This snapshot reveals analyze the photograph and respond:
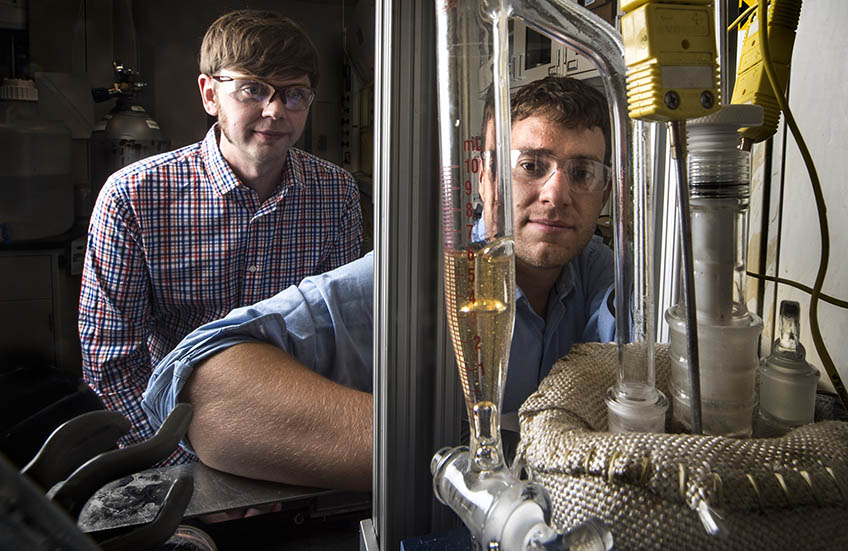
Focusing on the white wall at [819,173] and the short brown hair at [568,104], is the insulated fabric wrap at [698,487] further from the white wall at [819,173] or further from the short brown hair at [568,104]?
the short brown hair at [568,104]

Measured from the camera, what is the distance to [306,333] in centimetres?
74

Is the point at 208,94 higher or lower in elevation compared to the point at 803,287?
higher

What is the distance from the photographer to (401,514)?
478 millimetres

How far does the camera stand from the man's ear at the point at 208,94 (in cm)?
60

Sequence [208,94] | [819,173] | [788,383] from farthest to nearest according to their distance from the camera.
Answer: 1. [208,94]
2. [819,173]
3. [788,383]

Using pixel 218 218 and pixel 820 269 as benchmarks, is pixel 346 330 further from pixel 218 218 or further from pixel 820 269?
pixel 820 269

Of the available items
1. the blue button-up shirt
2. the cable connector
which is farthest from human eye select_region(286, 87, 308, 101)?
the cable connector

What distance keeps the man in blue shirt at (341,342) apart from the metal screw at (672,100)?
0.37m

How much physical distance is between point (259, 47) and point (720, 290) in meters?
0.51

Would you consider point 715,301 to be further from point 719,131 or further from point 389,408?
point 389,408

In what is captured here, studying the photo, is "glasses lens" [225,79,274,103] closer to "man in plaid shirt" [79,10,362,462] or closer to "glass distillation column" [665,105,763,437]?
"man in plaid shirt" [79,10,362,462]

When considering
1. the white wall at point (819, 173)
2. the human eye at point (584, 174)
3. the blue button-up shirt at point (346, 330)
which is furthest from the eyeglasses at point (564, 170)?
the white wall at point (819, 173)

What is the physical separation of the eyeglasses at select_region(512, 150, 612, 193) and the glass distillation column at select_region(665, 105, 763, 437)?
36cm

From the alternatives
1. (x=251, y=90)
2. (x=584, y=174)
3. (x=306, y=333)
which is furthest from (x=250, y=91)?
(x=584, y=174)
